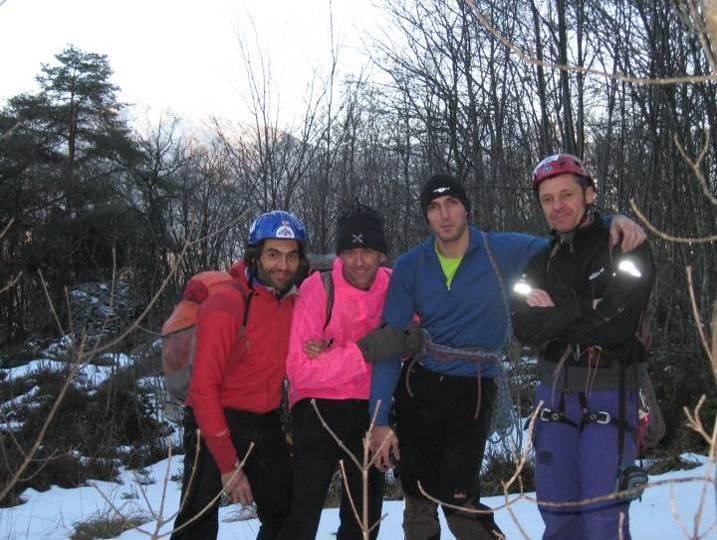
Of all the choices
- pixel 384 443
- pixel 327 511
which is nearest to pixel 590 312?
pixel 384 443

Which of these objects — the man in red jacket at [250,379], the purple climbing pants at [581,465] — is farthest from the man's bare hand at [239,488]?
the purple climbing pants at [581,465]

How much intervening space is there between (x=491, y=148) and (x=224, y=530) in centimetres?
609

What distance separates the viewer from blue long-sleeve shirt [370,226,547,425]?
3121 millimetres

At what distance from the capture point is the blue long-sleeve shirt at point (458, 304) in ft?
10.2

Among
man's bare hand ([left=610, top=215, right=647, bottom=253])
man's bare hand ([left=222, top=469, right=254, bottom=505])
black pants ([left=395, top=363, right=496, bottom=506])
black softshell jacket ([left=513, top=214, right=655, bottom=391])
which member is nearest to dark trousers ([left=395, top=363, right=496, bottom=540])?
black pants ([left=395, top=363, right=496, bottom=506])

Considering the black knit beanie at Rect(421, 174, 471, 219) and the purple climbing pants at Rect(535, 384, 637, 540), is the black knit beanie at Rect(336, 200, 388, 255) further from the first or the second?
the purple climbing pants at Rect(535, 384, 637, 540)

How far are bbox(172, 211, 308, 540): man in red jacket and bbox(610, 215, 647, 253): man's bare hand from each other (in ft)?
4.56

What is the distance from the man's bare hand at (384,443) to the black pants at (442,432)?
0.15 m

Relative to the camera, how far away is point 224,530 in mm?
5336

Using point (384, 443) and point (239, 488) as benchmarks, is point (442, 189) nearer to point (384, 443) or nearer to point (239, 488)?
point (384, 443)

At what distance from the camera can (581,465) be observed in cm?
264

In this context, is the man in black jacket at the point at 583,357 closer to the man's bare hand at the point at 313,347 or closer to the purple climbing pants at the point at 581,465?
the purple climbing pants at the point at 581,465

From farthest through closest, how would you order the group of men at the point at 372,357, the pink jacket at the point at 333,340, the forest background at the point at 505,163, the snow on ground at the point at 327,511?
1. the forest background at the point at 505,163
2. the snow on ground at the point at 327,511
3. the pink jacket at the point at 333,340
4. the group of men at the point at 372,357

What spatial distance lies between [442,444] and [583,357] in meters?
0.81
